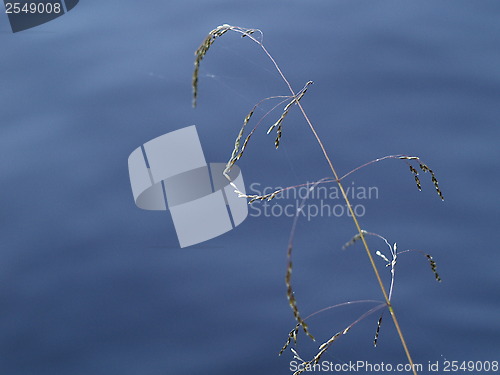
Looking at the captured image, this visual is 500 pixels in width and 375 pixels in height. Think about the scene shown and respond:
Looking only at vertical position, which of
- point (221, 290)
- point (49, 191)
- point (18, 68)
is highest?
point (18, 68)

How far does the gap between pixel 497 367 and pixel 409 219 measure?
37 cm

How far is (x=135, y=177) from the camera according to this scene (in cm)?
169

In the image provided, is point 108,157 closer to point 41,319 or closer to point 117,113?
point 117,113

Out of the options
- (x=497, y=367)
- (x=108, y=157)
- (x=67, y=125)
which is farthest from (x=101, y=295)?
(x=497, y=367)

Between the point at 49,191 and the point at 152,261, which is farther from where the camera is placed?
the point at 49,191

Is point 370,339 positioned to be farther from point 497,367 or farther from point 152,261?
point 152,261

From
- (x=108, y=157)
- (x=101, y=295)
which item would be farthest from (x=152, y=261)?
(x=108, y=157)

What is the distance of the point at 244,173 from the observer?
5.43ft

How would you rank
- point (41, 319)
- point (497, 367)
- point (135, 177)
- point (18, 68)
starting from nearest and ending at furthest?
point (497, 367)
point (41, 319)
point (135, 177)
point (18, 68)

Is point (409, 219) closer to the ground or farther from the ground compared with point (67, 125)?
closer to the ground

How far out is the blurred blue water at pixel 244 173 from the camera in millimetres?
1403

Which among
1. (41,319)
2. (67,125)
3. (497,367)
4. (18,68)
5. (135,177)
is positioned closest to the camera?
(497,367)

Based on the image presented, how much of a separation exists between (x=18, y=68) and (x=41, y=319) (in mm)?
809

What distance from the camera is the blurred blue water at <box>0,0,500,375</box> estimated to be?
55.2 inches
